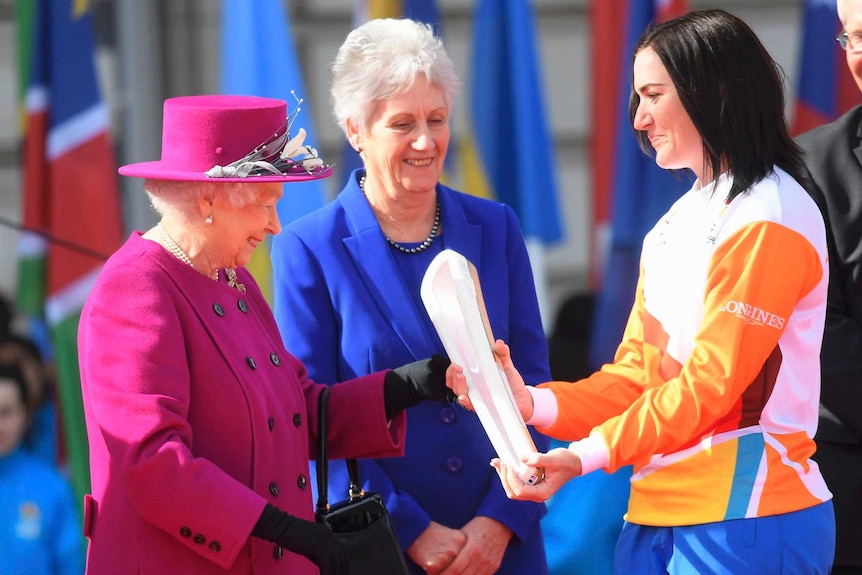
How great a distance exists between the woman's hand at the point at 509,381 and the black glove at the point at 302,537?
44 cm

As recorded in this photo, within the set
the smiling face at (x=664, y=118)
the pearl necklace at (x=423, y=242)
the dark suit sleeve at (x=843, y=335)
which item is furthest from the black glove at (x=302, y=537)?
the dark suit sleeve at (x=843, y=335)

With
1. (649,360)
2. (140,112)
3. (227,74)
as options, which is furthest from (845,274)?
(140,112)

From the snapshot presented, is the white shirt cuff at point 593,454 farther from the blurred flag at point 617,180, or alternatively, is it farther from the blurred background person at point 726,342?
the blurred flag at point 617,180

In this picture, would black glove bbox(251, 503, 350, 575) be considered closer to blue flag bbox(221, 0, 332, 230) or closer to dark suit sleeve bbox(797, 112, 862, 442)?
dark suit sleeve bbox(797, 112, 862, 442)

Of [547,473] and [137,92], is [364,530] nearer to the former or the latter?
[547,473]

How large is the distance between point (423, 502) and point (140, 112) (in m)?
2.74

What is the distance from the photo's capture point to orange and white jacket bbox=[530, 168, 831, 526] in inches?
91.3

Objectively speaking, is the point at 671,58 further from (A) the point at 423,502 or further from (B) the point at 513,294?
(A) the point at 423,502

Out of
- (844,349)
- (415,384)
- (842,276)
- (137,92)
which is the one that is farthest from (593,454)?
(137,92)

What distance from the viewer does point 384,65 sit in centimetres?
293

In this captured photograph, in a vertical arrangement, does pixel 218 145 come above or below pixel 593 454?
above

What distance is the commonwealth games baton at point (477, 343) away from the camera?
2412 millimetres

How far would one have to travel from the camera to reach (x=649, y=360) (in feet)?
8.41

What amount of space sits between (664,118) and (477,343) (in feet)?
1.88
